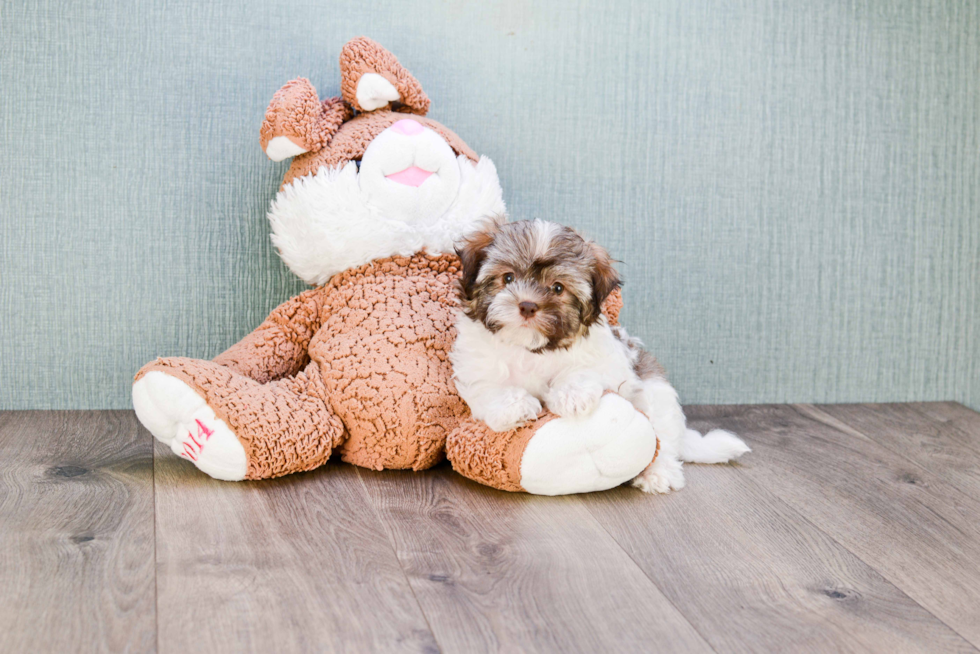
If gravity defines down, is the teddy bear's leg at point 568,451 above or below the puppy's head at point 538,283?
below

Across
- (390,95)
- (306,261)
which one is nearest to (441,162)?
(390,95)

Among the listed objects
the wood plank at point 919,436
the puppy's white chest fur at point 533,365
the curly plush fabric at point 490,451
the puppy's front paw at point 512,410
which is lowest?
the wood plank at point 919,436

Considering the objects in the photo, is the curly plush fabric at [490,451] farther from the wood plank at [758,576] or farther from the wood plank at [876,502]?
the wood plank at [876,502]

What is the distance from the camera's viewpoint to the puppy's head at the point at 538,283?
1.54m

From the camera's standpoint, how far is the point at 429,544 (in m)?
1.44

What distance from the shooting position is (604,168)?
2309 millimetres

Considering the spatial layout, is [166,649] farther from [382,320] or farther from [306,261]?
[306,261]

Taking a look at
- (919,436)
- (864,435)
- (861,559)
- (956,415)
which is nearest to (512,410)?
(861,559)

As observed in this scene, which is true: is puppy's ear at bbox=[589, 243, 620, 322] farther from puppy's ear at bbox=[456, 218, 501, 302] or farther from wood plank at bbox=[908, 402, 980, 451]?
wood plank at bbox=[908, 402, 980, 451]

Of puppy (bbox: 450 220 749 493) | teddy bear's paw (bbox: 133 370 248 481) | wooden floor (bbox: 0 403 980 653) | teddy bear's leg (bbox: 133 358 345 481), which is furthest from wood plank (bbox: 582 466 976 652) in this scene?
teddy bear's paw (bbox: 133 370 248 481)

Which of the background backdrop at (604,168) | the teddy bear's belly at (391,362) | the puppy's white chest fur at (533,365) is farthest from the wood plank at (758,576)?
the background backdrop at (604,168)

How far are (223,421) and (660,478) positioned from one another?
878 mm

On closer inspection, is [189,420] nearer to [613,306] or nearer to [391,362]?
[391,362]

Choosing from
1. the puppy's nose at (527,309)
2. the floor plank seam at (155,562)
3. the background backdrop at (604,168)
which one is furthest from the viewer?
the background backdrop at (604,168)
